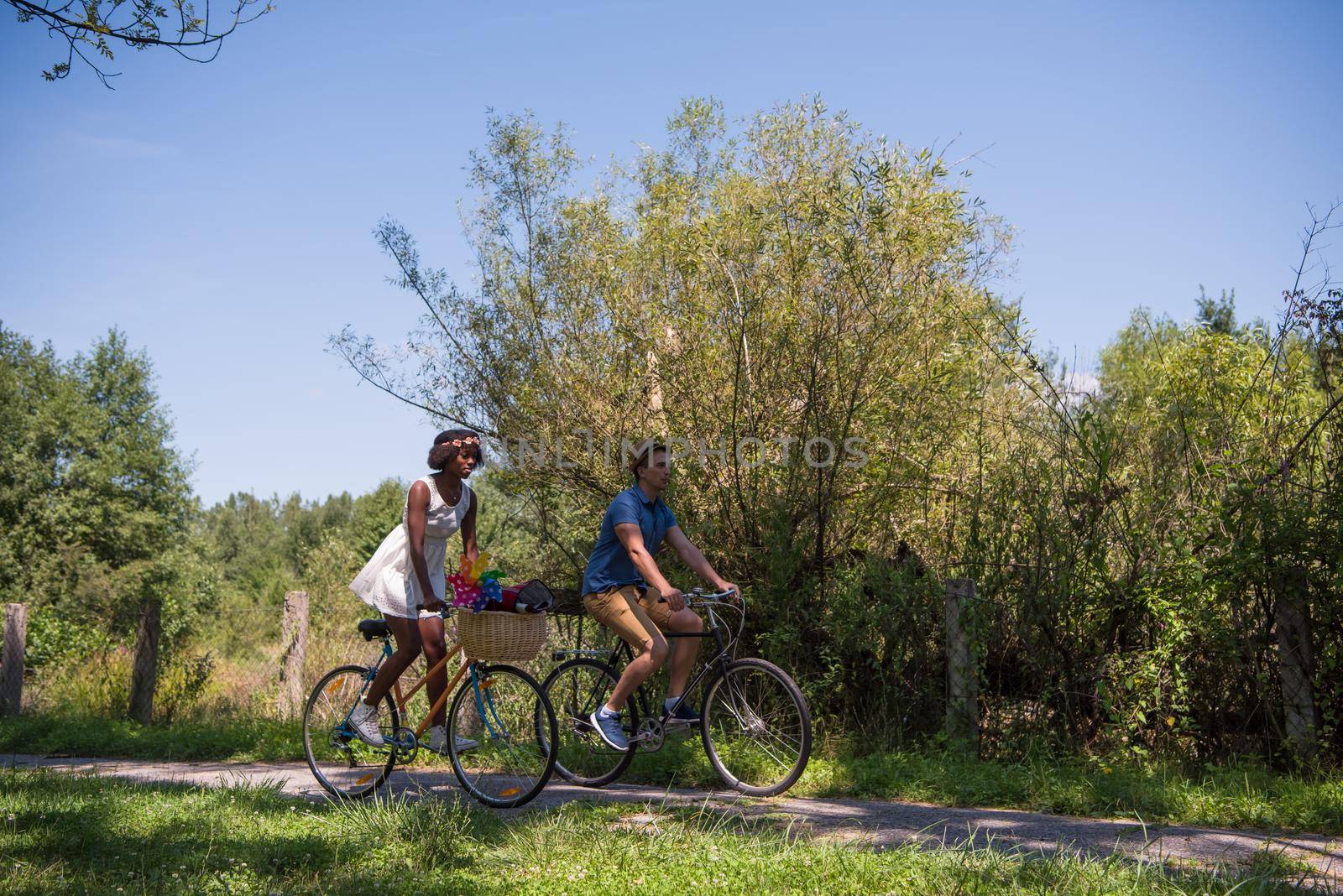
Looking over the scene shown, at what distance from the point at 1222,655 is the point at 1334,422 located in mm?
1660

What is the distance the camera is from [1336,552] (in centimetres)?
646

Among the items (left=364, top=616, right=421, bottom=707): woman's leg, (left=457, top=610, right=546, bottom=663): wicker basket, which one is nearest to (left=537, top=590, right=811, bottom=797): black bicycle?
(left=457, top=610, right=546, bottom=663): wicker basket

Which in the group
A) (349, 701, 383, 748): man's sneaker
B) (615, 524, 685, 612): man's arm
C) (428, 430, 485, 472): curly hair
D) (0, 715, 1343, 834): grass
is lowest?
(0, 715, 1343, 834): grass

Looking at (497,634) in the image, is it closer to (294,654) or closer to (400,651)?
(400,651)

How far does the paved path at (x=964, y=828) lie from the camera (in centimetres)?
455

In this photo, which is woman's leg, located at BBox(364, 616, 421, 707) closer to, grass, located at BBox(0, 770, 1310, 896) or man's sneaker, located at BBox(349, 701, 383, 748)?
man's sneaker, located at BBox(349, 701, 383, 748)

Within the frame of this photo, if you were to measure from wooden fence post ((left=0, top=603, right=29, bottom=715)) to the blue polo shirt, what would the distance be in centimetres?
A: 894

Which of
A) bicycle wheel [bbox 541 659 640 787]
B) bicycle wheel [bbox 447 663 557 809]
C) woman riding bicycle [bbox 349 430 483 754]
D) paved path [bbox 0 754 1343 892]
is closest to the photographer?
paved path [bbox 0 754 1343 892]

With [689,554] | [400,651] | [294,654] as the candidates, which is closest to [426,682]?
[400,651]

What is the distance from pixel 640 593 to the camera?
21.5ft

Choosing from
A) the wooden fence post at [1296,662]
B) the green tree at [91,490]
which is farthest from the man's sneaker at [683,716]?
the green tree at [91,490]

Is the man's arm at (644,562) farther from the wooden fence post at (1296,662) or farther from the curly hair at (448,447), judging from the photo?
the wooden fence post at (1296,662)

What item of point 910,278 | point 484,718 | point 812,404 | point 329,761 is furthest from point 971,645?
point 329,761

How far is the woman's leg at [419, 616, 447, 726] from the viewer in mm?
6070
